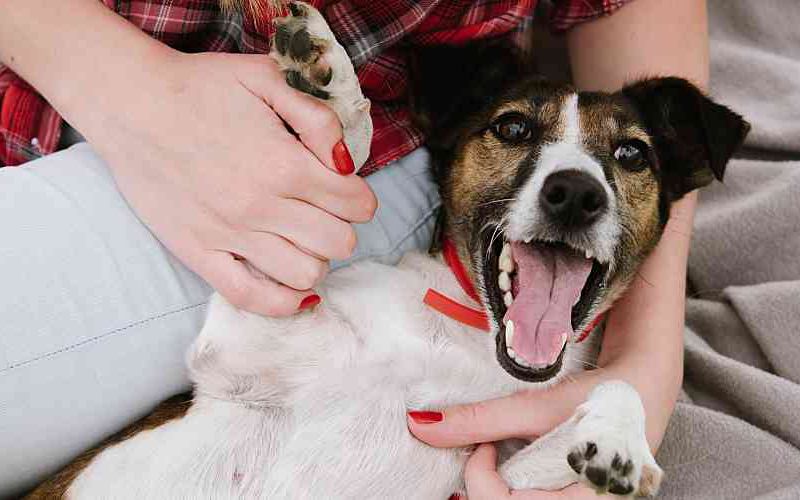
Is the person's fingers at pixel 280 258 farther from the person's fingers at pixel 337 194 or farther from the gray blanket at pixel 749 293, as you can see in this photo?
the gray blanket at pixel 749 293

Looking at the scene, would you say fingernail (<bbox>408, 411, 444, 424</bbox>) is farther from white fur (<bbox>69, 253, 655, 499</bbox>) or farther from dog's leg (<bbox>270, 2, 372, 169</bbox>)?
dog's leg (<bbox>270, 2, 372, 169</bbox>)

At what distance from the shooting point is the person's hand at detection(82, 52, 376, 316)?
5.19ft

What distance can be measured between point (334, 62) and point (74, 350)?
0.87 m

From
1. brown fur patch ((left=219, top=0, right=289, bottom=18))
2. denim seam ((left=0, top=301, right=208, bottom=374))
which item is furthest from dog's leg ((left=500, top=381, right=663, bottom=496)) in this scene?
brown fur patch ((left=219, top=0, right=289, bottom=18))

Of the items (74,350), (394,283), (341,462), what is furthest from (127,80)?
(341,462)

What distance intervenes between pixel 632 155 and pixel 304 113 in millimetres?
937

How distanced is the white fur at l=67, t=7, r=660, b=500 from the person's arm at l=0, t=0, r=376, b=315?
0.12 meters

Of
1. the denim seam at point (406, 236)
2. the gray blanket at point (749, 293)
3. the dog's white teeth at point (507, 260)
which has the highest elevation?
the dog's white teeth at point (507, 260)

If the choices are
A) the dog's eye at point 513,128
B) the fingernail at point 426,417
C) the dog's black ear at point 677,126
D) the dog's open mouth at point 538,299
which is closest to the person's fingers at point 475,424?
the fingernail at point 426,417

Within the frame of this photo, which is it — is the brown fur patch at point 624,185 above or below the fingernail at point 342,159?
below

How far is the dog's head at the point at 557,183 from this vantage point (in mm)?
1698

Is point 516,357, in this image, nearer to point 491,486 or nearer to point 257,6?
point 491,486

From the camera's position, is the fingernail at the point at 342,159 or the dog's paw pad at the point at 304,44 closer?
the dog's paw pad at the point at 304,44

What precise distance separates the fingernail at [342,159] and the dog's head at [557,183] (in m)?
0.42
